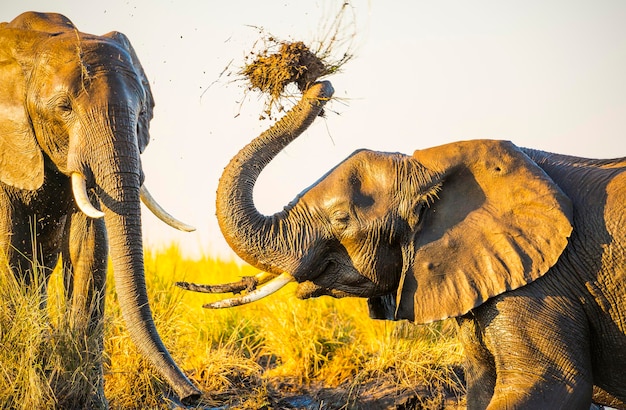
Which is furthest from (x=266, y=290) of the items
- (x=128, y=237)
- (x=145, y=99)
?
(x=145, y=99)

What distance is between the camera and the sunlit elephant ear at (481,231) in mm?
5941

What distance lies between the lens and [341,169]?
20.3 ft

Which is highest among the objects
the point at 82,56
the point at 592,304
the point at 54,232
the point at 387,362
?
the point at 82,56

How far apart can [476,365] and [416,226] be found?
102 cm

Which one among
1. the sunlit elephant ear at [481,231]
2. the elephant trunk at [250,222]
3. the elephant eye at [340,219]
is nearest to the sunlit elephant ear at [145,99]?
the elephant trunk at [250,222]

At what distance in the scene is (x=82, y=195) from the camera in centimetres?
848

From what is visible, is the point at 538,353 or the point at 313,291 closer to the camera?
the point at 538,353

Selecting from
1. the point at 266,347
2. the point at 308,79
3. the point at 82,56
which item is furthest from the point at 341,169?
the point at 266,347

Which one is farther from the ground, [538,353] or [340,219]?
[340,219]

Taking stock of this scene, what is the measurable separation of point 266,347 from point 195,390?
303 cm

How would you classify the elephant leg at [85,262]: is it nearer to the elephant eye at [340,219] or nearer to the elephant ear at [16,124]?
the elephant ear at [16,124]

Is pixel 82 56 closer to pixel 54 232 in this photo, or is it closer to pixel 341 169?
pixel 54 232

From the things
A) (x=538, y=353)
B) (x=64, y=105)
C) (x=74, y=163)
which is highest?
(x=64, y=105)

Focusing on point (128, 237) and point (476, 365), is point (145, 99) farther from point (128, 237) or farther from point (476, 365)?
point (476, 365)
